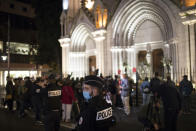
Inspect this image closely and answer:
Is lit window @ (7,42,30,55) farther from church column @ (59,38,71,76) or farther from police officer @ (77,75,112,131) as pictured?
police officer @ (77,75,112,131)

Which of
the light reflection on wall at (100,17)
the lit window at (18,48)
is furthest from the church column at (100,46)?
the lit window at (18,48)

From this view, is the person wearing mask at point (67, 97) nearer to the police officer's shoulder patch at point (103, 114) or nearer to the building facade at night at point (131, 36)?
the police officer's shoulder patch at point (103, 114)

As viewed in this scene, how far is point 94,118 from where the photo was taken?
8.86ft

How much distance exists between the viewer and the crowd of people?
5531 millimetres

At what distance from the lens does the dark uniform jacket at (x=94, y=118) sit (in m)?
2.67

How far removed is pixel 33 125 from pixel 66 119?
147 centimetres

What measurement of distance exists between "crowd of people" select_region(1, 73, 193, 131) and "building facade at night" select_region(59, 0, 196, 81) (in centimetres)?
577

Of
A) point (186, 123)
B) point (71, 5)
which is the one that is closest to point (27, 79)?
point (186, 123)

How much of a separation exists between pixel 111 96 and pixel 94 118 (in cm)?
948

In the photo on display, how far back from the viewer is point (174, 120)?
6.23 meters

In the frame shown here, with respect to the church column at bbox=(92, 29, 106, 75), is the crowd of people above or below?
below

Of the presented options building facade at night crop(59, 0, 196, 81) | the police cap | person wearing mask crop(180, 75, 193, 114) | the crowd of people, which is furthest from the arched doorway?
the police cap

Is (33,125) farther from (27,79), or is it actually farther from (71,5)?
(71,5)

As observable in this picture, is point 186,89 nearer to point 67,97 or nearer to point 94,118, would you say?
point 67,97
